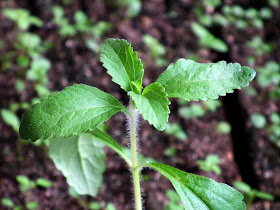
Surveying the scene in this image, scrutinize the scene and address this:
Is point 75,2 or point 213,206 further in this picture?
point 75,2

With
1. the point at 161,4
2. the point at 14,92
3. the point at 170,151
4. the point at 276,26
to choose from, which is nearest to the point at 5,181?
the point at 14,92

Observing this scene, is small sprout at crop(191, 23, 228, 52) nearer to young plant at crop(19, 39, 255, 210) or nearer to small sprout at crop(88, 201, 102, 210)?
small sprout at crop(88, 201, 102, 210)

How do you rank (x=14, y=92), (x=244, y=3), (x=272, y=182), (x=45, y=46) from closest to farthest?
(x=272, y=182) → (x=14, y=92) → (x=45, y=46) → (x=244, y=3)

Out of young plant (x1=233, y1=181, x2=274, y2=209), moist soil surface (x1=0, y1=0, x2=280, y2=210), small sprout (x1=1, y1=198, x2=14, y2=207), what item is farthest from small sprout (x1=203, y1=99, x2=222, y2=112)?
small sprout (x1=1, y1=198, x2=14, y2=207)

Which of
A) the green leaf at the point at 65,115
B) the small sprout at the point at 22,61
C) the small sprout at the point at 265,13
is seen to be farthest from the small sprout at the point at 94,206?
the small sprout at the point at 265,13

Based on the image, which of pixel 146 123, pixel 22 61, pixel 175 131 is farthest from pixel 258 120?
pixel 22 61

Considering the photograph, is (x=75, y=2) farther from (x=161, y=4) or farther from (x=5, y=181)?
(x=5, y=181)

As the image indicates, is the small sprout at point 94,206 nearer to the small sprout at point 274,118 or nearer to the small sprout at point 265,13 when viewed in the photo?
the small sprout at point 274,118
